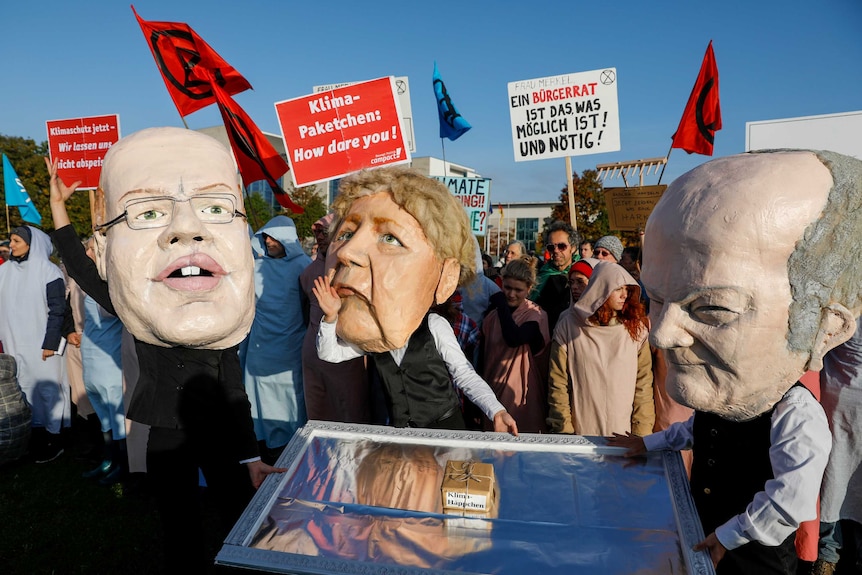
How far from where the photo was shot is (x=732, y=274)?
149 cm

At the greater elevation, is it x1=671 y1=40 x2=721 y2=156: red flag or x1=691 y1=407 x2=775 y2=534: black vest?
x1=671 y1=40 x2=721 y2=156: red flag

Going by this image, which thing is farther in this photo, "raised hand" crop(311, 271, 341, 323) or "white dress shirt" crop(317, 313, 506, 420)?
"white dress shirt" crop(317, 313, 506, 420)

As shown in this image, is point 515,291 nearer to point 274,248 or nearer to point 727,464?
point 274,248

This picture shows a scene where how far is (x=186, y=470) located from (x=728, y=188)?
2544 mm

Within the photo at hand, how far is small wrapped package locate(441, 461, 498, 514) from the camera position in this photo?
161 cm

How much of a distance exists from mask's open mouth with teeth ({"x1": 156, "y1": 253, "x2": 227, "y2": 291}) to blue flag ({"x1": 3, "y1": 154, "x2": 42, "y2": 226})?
6.42 meters

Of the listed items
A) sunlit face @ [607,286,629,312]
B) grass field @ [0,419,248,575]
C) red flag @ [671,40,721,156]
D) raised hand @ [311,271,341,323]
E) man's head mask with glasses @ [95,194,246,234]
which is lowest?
grass field @ [0,419,248,575]

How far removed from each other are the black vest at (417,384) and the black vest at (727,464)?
1173 mm

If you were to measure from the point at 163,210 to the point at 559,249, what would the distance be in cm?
386

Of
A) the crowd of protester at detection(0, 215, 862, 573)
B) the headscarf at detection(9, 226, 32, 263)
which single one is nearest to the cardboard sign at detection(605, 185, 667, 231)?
the crowd of protester at detection(0, 215, 862, 573)

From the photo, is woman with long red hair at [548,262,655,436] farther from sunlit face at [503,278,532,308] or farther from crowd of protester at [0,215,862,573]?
sunlit face at [503,278,532,308]

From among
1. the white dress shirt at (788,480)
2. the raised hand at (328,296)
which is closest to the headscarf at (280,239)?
the raised hand at (328,296)

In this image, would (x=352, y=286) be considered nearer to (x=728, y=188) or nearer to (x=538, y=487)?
(x=538, y=487)

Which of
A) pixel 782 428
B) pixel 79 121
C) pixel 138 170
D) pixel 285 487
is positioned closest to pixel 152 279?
pixel 138 170
